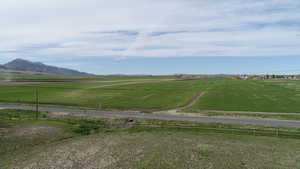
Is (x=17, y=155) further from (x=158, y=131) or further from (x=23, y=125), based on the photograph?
(x=158, y=131)

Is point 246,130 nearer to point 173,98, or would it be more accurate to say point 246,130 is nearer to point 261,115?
point 261,115

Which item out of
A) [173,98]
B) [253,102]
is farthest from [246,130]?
[173,98]

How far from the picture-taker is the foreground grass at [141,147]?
17.1 m

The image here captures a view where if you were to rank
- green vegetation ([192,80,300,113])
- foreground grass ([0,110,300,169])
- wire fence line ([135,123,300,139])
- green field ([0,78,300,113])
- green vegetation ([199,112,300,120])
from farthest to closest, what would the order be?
1. green field ([0,78,300,113])
2. green vegetation ([192,80,300,113])
3. green vegetation ([199,112,300,120])
4. wire fence line ([135,123,300,139])
5. foreground grass ([0,110,300,169])

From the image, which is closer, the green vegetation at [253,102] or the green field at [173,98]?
the green vegetation at [253,102]

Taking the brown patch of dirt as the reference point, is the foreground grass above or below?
below

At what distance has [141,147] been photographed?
20875mm

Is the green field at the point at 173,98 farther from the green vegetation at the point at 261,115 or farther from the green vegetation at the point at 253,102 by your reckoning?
the green vegetation at the point at 261,115

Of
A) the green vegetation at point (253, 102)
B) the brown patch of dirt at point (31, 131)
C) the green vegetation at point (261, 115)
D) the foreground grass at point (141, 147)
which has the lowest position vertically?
the foreground grass at point (141, 147)

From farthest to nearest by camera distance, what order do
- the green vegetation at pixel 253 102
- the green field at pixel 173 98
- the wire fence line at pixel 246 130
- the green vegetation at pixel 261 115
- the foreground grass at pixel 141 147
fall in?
the green field at pixel 173 98
the green vegetation at pixel 253 102
the green vegetation at pixel 261 115
the wire fence line at pixel 246 130
the foreground grass at pixel 141 147

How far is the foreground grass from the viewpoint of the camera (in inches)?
673

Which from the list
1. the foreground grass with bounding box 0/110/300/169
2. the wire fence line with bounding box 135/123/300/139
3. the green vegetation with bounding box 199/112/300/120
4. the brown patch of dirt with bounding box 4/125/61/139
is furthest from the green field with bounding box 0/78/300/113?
the brown patch of dirt with bounding box 4/125/61/139

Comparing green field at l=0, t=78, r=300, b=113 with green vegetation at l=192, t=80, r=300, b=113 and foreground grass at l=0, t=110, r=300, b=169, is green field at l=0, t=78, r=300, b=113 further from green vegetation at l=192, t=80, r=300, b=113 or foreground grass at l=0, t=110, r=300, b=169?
foreground grass at l=0, t=110, r=300, b=169

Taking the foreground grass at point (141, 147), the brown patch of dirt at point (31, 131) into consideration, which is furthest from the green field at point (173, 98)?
the brown patch of dirt at point (31, 131)
